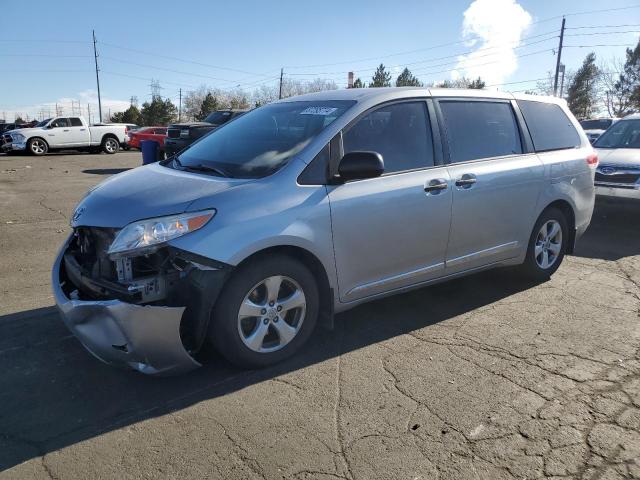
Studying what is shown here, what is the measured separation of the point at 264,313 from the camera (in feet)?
10.9

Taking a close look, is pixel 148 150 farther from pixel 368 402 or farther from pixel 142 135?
pixel 142 135

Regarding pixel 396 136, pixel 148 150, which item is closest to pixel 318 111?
pixel 396 136

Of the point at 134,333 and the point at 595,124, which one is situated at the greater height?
the point at 595,124

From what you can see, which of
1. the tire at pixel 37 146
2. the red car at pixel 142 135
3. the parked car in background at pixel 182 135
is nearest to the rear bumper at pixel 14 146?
the tire at pixel 37 146

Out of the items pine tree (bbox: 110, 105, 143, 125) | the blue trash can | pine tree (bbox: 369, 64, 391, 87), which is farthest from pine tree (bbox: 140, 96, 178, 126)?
the blue trash can

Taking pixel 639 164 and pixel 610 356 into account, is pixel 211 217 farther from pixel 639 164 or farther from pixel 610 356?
pixel 639 164

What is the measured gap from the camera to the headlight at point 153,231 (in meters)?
2.99

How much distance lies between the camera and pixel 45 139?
2352cm

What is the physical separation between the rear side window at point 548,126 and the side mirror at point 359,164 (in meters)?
2.29

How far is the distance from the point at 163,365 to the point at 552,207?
159 inches

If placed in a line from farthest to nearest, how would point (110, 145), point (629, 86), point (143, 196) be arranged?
point (629, 86) → point (110, 145) → point (143, 196)

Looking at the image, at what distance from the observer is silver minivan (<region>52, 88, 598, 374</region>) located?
3014mm

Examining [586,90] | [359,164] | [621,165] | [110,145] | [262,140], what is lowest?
[621,165]

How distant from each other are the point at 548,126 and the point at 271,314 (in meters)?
3.63
